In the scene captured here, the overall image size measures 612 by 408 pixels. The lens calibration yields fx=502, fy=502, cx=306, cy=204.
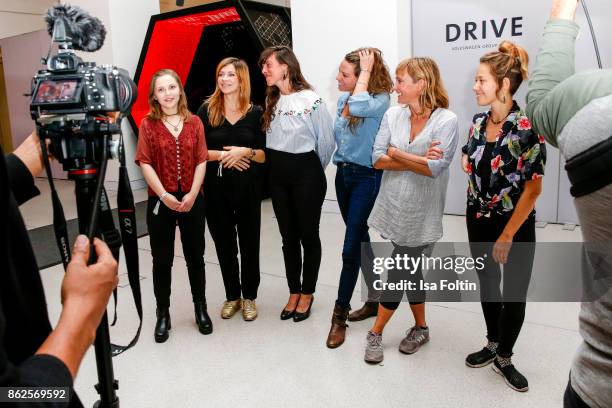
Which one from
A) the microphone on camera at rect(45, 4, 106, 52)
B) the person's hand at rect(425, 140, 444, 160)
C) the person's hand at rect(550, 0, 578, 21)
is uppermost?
the microphone on camera at rect(45, 4, 106, 52)

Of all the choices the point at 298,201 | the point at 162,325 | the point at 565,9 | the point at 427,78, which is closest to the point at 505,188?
the point at 427,78

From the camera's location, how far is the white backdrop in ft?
14.2

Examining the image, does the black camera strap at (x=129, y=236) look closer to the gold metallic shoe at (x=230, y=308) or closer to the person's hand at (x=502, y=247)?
the person's hand at (x=502, y=247)

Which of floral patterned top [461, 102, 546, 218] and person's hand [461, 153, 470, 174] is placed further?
person's hand [461, 153, 470, 174]

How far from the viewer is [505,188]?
2047mm

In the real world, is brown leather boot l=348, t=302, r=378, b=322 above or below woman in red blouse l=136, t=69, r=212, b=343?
below

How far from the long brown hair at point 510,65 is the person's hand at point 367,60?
0.60m

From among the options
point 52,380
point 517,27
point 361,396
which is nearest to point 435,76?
point 361,396

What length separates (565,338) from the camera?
259cm

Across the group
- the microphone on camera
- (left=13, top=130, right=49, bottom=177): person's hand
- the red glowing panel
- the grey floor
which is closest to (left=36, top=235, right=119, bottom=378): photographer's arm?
(left=13, top=130, right=49, bottom=177): person's hand

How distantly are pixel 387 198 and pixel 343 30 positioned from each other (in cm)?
331

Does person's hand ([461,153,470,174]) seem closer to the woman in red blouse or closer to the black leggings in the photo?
the black leggings

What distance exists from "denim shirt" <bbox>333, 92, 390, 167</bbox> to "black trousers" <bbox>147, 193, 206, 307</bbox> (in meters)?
0.84

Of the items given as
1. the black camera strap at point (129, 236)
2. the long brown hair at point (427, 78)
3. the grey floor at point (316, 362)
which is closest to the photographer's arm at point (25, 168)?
the black camera strap at point (129, 236)
